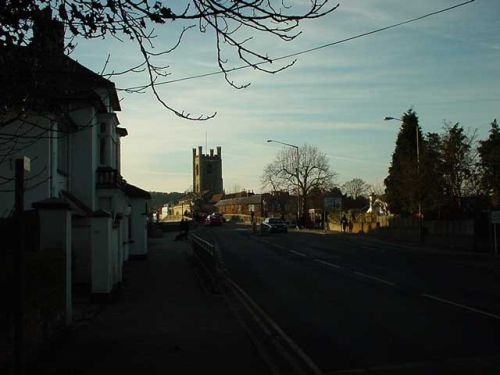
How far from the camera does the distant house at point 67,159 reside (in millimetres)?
6121

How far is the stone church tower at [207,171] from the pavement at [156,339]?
5615 inches

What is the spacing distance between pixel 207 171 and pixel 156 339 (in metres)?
152

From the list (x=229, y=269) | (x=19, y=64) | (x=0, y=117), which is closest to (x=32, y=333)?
(x=0, y=117)

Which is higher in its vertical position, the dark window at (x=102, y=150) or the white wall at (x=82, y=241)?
the dark window at (x=102, y=150)

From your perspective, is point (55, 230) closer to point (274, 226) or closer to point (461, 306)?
point (461, 306)

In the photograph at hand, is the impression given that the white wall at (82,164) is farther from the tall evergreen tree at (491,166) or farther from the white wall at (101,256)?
the tall evergreen tree at (491,166)

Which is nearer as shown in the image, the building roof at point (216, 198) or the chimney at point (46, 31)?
the chimney at point (46, 31)

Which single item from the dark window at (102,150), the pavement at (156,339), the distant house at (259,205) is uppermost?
the distant house at (259,205)

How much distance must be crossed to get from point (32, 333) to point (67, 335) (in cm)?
225

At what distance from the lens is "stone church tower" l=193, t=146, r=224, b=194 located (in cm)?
15938

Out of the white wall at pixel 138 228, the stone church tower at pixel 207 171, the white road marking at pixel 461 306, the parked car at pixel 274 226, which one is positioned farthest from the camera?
the stone church tower at pixel 207 171

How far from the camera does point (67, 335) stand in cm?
1030

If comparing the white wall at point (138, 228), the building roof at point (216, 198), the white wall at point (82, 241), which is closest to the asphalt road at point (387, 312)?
the white wall at point (82, 241)

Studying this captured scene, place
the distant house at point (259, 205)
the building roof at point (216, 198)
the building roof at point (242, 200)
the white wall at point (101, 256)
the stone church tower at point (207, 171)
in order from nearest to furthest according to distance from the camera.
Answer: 1. the white wall at point (101, 256)
2. the distant house at point (259, 205)
3. the building roof at point (242, 200)
4. the stone church tower at point (207, 171)
5. the building roof at point (216, 198)
